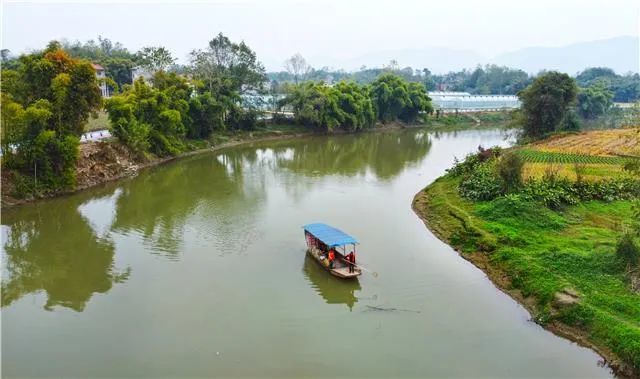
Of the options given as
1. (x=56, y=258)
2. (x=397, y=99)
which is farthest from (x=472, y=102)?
(x=56, y=258)

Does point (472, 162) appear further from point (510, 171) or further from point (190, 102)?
point (190, 102)

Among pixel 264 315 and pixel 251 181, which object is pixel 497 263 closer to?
pixel 264 315

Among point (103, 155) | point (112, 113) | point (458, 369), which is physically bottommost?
point (458, 369)

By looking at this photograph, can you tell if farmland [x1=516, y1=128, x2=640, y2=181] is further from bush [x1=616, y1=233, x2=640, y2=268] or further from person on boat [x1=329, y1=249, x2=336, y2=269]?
person on boat [x1=329, y1=249, x2=336, y2=269]

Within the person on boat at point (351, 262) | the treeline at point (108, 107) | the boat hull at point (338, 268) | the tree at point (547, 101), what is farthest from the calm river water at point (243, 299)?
the tree at point (547, 101)

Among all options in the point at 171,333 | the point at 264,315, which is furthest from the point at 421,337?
the point at 171,333

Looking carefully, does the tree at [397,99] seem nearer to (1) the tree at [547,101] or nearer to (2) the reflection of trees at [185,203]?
(1) the tree at [547,101]
